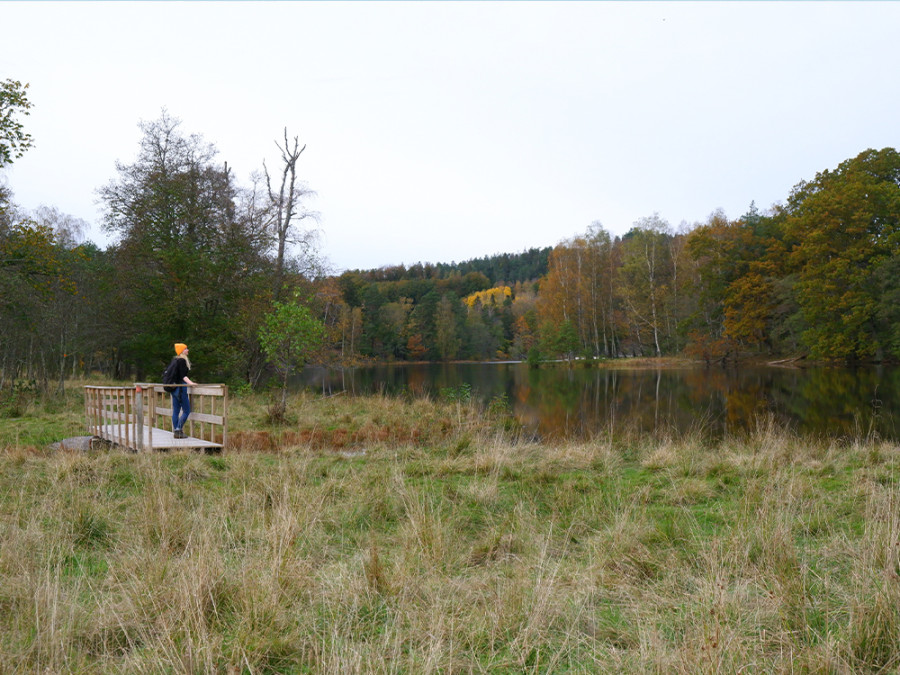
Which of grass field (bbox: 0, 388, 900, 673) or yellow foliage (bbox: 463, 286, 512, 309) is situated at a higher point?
yellow foliage (bbox: 463, 286, 512, 309)

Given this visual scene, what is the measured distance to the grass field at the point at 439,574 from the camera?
237 centimetres

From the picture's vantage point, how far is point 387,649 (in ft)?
8.40

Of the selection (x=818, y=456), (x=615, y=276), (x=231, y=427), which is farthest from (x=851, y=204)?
(x=231, y=427)

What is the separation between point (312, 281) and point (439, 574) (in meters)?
22.4

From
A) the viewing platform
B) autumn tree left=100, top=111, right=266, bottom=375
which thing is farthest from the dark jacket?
autumn tree left=100, top=111, right=266, bottom=375

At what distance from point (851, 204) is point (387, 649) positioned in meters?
40.9

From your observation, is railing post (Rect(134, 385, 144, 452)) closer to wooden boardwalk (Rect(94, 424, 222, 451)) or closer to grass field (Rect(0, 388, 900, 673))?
wooden boardwalk (Rect(94, 424, 222, 451))

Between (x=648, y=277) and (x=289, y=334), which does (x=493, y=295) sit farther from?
(x=289, y=334)

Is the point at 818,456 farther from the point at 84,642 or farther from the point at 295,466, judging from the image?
the point at 84,642

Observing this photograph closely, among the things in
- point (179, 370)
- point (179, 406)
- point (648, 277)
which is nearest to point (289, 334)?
point (179, 370)

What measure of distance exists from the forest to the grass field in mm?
9854

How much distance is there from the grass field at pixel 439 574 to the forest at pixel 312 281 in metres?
9.85

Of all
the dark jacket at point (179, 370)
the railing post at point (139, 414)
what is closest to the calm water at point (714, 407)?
the dark jacket at point (179, 370)

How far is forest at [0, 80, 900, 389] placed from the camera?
17484 millimetres
